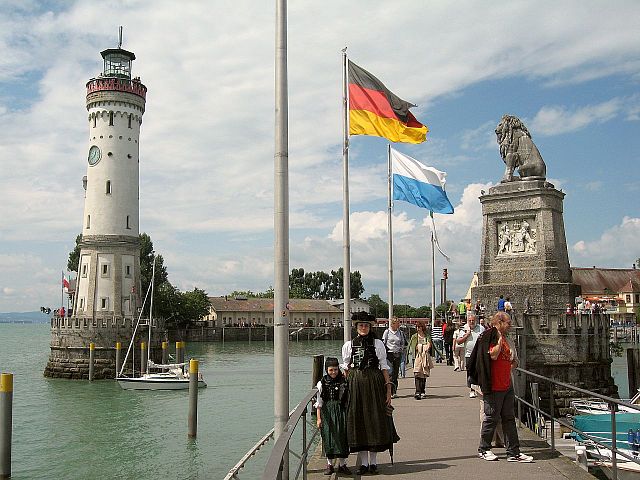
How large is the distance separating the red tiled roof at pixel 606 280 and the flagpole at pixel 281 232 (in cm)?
9753

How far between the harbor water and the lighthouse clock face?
15.9m

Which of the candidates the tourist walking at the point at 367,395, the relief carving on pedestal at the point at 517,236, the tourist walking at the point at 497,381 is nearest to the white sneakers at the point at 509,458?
the tourist walking at the point at 497,381

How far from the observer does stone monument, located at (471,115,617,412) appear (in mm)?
22000

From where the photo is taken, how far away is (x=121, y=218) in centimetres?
4953

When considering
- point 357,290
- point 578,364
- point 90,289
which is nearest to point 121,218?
point 90,289

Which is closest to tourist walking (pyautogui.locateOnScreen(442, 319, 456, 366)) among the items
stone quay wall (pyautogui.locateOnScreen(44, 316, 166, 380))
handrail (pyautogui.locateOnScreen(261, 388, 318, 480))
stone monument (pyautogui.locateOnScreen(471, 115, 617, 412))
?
stone monument (pyautogui.locateOnScreen(471, 115, 617, 412))

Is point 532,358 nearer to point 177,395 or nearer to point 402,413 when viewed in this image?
point 402,413

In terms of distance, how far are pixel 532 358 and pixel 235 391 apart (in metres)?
20.7

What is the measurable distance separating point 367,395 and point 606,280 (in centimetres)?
10564

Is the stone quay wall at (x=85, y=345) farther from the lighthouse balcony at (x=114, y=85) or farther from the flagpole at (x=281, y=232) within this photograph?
the flagpole at (x=281, y=232)

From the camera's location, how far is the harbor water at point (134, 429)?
20094 mm

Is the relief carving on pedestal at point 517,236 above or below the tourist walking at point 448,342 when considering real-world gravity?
above

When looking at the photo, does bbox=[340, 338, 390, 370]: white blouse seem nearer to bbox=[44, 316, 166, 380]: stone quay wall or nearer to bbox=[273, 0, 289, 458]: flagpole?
bbox=[273, 0, 289, 458]: flagpole

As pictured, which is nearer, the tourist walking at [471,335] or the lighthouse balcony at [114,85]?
the tourist walking at [471,335]
